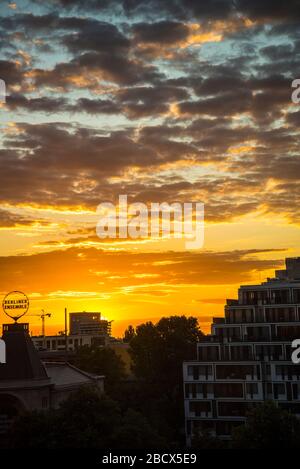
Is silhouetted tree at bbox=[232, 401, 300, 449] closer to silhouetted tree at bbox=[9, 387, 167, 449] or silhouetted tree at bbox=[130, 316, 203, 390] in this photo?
silhouetted tree at bbox=[9, 387, 167, 449]

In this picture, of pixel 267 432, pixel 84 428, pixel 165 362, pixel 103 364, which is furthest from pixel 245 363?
pixel 84 428

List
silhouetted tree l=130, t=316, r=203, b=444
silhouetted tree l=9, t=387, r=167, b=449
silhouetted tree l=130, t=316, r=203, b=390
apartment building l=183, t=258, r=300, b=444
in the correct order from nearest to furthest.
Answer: silhouetted tree l=9, t=387, r=167, b=449
apartment building l=183, t=258, r=300, b=444
silhouetted tree l=130, t=316, r=203, b=444
silhouetted tree l=130, t=316, r=203, b=390

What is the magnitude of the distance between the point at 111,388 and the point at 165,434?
17.4 m

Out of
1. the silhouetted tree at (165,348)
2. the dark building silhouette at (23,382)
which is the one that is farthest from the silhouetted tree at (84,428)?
the silhouetted tree at (165,348)

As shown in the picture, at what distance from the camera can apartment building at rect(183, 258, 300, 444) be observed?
82588mm

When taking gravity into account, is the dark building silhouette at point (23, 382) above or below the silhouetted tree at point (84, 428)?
above

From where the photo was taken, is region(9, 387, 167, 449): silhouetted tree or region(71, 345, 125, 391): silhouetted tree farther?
region(71, 345, 125, 391): silhouetted tree

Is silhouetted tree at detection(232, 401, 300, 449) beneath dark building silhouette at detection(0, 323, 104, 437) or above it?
beneath

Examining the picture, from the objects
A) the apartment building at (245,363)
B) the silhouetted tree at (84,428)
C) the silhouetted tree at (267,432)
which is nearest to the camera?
the silhouetted tree at (84,428)

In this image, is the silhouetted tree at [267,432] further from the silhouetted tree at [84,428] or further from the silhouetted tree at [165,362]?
the silhouetted tree at [165,362]

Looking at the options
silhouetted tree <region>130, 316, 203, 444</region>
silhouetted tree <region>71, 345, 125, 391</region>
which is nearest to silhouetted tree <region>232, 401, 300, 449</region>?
silhouetted tree <region>130, 316, 203, 444</region>

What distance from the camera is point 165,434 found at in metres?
85.4

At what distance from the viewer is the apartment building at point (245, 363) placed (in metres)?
82.6

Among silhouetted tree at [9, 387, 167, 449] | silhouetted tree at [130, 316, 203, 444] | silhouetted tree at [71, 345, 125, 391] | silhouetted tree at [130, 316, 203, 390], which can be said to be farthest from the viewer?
silhouetted tree at [71, 345, 125, 391]
